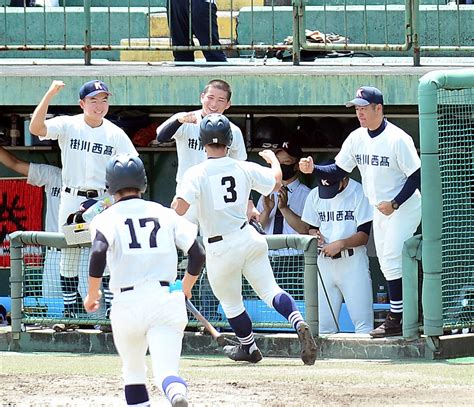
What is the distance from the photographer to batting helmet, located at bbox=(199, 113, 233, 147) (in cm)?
821

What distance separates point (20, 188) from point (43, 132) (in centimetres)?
298

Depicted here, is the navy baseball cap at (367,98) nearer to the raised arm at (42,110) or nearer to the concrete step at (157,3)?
the raised arm at (42,110)

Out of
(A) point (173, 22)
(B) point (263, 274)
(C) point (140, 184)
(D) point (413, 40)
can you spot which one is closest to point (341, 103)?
(D) point (413, 40)

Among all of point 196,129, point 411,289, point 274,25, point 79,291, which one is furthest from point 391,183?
point 274,25

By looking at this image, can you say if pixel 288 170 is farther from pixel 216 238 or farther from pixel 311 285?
pixel 216 238

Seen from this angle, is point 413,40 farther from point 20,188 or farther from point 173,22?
point 20,188

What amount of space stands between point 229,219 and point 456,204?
2119 mm

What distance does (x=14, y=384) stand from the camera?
25.5 feet

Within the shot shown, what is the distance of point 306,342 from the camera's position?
27.0 feet

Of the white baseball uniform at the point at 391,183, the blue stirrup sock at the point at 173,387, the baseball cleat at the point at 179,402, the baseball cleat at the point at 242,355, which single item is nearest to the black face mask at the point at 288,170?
the white baseball uniform at the point at 391,183

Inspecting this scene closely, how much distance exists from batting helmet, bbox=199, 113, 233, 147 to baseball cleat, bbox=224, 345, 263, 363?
147cm

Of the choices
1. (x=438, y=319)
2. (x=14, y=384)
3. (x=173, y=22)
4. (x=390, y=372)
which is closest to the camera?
(x=14, y=384)

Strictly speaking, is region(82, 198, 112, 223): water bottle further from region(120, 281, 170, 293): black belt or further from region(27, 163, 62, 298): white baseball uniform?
region(120, 281, 170, 293): black belt

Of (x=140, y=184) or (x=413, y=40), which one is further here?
(x=413, y=40)
